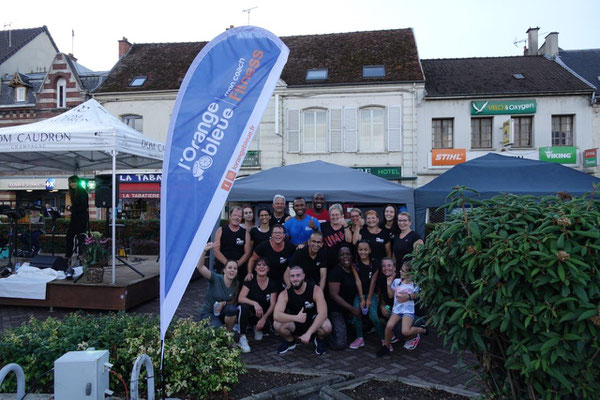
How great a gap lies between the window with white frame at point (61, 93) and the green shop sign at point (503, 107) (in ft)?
72.8

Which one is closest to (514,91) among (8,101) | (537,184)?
(537,184)

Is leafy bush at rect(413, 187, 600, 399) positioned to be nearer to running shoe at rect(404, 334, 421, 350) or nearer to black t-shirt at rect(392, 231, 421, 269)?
running shoe at rect(404, 334, 421, 350)

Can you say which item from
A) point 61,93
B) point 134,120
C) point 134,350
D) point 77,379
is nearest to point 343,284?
point 134,350

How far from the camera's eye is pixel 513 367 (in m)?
2.30

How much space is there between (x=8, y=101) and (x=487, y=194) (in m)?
27.5

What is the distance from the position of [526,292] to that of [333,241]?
12.2 ft

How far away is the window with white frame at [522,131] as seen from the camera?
18.4 metres

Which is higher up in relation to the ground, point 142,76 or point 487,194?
point 142,76

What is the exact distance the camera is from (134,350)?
3670 mm

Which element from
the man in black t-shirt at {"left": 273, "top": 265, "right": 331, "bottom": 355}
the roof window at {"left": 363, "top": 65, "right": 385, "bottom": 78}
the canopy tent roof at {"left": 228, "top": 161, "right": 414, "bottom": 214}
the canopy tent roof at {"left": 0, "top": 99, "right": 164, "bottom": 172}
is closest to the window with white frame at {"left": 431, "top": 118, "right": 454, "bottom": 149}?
the roof window at {"left": 363, "top": 65, "right": 385, "bottom": 78}

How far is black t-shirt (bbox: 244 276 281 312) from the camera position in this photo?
18.0 feet

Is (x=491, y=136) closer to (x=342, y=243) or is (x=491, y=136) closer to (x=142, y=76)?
(x=342, y=243)

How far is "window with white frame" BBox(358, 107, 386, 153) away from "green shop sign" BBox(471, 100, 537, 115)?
4225 mm

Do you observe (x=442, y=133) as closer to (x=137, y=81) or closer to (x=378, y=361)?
(x=137, y=81)
